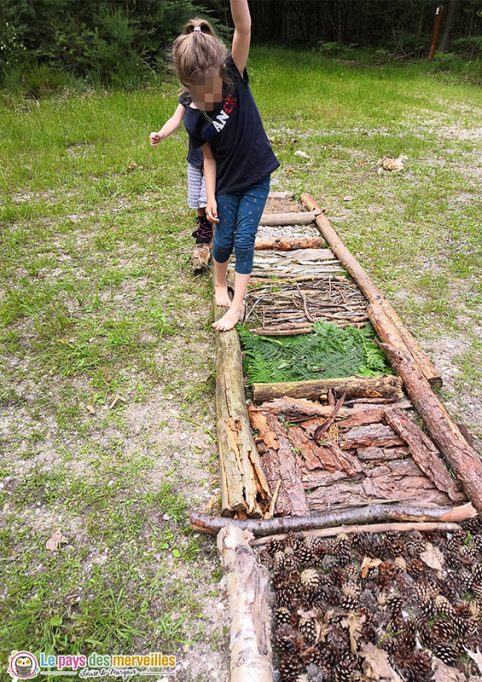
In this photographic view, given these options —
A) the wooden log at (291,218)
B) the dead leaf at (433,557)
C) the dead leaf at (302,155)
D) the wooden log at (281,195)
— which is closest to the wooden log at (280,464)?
the dead leaf at (433,557)

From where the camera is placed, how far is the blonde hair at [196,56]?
2359mm

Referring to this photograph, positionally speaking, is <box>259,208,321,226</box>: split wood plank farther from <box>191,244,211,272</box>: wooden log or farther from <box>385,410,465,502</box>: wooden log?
<box>385,410,465,502</box>: wooden log

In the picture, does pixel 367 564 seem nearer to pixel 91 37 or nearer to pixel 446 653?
pixel 446 653

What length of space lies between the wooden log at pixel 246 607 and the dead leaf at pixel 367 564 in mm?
436

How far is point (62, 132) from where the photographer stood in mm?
7551

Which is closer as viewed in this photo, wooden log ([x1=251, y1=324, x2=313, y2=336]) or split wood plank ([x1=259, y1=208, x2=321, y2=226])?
wooden log ([x1=251, y1=324, x2=313, y2=336])

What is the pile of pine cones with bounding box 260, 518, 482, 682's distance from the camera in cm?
176

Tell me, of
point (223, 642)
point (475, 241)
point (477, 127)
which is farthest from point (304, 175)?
point (223, 642)

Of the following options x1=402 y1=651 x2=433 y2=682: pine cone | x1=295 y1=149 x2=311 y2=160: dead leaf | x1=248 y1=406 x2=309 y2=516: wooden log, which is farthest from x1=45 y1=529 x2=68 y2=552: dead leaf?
x1=295 y1=149 x2=311 y2=160: dead leaf

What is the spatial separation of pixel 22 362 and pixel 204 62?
227 centimetres

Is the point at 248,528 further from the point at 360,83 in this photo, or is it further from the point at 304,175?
the point at 360,83

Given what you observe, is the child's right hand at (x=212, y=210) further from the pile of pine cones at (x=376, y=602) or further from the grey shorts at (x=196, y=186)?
the pile of pine cones at (x=376, y=602)

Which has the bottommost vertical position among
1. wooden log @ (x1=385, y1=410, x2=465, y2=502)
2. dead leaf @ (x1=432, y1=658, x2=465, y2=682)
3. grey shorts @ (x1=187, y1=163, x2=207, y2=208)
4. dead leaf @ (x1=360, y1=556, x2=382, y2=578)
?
dead leaf @ (x1=432, y1=658, x2=465, y2=682)

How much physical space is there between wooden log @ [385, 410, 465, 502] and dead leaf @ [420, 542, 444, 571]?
0.32 metres
